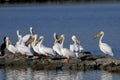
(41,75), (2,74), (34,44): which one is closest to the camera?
(41,75)

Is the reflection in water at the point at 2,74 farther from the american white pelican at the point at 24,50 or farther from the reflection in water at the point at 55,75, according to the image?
the american white pelican at the point at 24,50

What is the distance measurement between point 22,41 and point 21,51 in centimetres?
171

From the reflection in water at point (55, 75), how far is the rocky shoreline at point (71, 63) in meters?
0.27

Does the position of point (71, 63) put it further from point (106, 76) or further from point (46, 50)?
point (106, 76)

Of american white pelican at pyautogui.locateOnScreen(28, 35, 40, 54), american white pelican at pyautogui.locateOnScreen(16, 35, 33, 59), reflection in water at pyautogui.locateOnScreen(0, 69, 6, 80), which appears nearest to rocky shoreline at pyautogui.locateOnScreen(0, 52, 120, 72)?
american white pelican at pyautogui.locateOnScreen(16, 35, 33, 59)

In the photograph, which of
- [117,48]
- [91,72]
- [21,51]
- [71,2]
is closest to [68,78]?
[91,72]

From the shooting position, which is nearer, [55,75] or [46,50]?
[55,75]

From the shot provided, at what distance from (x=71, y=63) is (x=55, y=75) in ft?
3.19

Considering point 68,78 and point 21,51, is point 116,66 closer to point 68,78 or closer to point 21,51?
point 68,78

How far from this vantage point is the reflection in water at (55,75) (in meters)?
18.9

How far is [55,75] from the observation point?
63.6 feet

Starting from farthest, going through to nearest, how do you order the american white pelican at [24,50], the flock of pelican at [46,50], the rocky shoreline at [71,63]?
the american white pelican at [24,50], the flock of pelican at [46,50], the rocky shoreline at [71,63]

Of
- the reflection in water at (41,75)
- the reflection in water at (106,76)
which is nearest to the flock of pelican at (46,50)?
the reflection in water at (41,75)

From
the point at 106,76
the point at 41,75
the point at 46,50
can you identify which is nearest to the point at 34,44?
the point at 46,50
